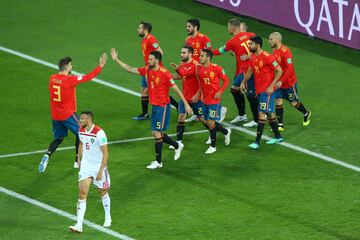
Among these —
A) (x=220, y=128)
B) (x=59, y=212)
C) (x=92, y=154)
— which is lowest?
(x=59, y=212)

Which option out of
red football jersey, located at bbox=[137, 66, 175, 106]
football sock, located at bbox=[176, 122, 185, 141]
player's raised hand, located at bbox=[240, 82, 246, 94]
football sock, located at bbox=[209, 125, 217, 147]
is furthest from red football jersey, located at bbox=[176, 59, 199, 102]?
player's raised hand, located at bbox=[240, 82, 246, 94]

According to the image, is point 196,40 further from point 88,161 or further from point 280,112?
point 88,161

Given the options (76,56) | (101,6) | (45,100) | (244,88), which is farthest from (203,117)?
(101,6)

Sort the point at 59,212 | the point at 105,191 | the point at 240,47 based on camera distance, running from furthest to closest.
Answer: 1. the point at 240,47
2. the point at 59,212
3. the point at 105,191

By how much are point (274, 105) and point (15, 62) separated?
8.59 meters

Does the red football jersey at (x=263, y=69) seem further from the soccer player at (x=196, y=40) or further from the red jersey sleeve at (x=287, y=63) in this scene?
the soccer player at (x=196, y=40)

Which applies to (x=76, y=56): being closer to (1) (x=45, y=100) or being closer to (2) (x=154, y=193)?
(1) (x=45, y=100)

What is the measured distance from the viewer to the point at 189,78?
79.3 ft

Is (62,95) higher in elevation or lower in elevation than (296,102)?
higher

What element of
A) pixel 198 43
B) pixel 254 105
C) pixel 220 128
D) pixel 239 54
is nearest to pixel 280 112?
pixel 254 105

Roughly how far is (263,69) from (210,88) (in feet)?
4.24

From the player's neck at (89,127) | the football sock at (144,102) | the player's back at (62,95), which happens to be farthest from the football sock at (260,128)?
the player's neck at (89,127)

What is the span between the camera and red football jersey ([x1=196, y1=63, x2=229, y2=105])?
23797 mm

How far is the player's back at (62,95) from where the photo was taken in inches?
877
